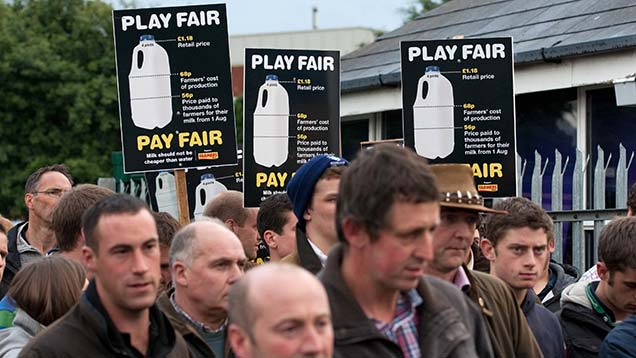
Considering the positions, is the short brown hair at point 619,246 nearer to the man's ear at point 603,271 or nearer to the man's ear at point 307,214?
the man's ear at point 603,271

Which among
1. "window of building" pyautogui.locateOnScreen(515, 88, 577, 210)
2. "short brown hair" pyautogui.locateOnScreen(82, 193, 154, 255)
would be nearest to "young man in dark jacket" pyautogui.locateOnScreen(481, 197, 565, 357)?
"short brown hair" pyautogui.locateOnScreen(82, 193, 154, 255)

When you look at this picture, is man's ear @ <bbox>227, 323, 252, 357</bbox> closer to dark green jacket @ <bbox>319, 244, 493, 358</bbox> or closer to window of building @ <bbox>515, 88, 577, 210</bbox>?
dark green jacket @ <bbox>319, 244, 493, 358</bbox>

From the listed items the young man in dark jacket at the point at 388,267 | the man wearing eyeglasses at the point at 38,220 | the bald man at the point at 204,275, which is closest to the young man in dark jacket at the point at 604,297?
the bald man at the point at 204,275

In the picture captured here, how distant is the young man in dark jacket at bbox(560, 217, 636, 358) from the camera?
759cm

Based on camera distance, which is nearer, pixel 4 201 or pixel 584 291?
pixel 584 291

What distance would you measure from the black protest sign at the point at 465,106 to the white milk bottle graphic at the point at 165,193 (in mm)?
3212

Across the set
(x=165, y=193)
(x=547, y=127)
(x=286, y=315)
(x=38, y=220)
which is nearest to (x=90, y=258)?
(x=286, y=315)

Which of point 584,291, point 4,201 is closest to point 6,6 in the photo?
point 4,201

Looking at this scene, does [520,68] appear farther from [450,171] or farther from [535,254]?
[450,171]

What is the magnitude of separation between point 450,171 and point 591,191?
7976mm

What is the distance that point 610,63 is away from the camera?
13.5 m

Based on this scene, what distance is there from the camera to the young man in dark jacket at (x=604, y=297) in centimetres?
759

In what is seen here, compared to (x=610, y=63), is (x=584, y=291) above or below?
below

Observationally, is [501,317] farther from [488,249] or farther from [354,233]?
[488,249]
